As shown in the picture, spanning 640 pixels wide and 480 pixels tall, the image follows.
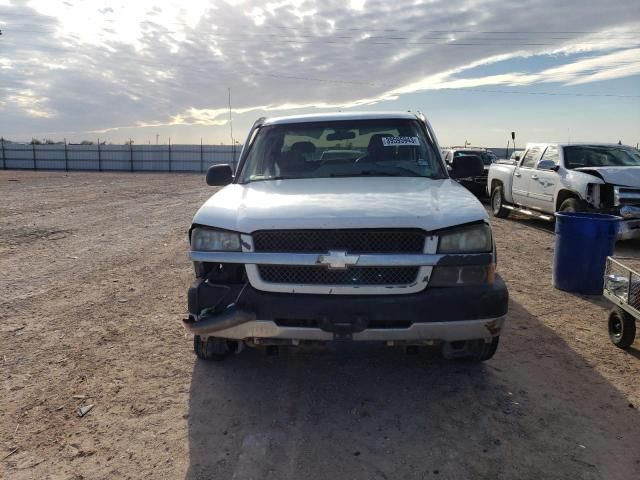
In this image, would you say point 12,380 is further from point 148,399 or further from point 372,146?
point 372,146

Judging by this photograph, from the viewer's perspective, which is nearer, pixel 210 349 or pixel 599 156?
pixel 210 349

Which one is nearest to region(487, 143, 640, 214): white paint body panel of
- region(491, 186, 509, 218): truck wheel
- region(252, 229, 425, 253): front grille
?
region(491, 186, 509, 218): truck wheel

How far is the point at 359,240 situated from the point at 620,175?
23.5ft

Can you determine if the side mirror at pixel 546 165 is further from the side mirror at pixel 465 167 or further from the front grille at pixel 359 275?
the front grille at pixel 359 275

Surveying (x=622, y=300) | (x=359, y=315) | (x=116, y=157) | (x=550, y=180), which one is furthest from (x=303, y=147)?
(x=116, y=157)

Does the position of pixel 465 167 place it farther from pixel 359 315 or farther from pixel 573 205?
pixel 573 205

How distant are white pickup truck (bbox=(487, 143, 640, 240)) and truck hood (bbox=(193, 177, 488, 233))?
18.8ft

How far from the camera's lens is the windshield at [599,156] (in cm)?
949

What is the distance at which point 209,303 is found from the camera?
124 inches

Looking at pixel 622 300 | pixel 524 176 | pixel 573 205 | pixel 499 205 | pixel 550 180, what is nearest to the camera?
pixel 622 300

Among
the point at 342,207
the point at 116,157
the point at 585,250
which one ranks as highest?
the point at 116,157

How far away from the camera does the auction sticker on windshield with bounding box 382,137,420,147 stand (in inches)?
177

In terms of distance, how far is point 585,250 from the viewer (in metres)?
6.00

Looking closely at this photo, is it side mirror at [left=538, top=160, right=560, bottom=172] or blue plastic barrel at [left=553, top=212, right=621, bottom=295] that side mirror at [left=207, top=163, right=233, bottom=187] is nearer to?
blue plastic barrel at [left=553, top=212, right=621, bottom=295]
